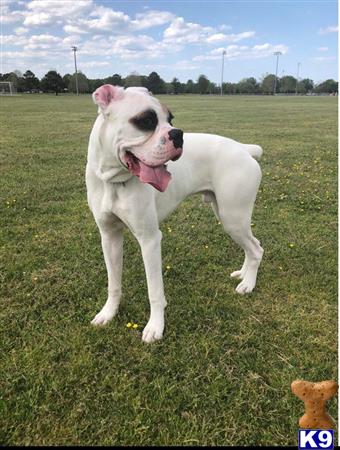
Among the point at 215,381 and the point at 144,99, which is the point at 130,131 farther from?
the point at 215,381

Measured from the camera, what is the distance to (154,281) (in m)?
2.97

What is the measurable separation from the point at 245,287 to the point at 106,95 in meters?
2.23

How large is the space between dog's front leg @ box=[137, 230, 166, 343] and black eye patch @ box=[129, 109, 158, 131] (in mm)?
852

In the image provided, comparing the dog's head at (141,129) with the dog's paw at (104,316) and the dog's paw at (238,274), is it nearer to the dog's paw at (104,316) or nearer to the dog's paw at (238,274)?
the dog's paw at (104,316)

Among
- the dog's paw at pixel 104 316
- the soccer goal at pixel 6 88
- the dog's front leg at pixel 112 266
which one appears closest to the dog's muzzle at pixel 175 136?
the dog's front leg at pixel 112 266

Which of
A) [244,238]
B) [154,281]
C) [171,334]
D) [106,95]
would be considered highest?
[106,95]

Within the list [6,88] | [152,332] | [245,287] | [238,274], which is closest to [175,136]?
[152,332]

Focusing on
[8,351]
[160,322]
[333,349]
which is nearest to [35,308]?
[8,351]

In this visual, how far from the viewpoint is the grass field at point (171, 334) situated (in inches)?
92.6

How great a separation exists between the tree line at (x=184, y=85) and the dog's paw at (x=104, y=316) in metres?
41.7

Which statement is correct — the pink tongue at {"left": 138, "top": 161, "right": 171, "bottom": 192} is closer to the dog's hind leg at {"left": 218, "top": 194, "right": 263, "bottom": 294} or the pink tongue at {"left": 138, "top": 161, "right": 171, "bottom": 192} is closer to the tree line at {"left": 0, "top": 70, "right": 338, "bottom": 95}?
the dog's hind leg at {"left": 218, "top": 194, "right": 263, "bottom": 294}

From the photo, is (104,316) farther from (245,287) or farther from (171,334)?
(245,287)

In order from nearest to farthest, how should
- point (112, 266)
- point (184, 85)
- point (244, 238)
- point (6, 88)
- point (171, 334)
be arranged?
point (171, 334) → point (112, 266) → point (244, 238) → point (6, 88) → point (184, 85)

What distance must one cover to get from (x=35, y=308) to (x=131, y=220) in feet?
4.42
